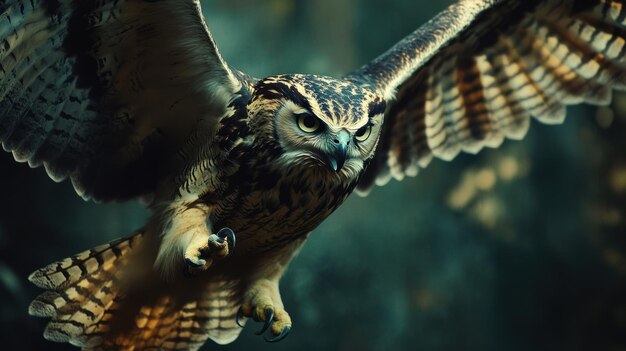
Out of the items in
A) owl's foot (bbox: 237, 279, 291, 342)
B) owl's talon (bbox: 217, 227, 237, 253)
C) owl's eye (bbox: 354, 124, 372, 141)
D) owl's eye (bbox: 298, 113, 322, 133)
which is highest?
owl's eye (bbox: 298, 113, 322, 133)

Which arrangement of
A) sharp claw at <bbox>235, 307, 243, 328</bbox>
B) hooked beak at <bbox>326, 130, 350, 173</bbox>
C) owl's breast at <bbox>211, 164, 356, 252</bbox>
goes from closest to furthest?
1. hooked beak at <bbox>326, 130, 350, 173</bbox>
2. owl's breast at <bbox>211, 164, 356, 252</bbox>
3. sharp claw at <bbox>235, 307, 243, 328</bbox>

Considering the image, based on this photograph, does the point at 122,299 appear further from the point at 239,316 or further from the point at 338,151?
the point at 338,151

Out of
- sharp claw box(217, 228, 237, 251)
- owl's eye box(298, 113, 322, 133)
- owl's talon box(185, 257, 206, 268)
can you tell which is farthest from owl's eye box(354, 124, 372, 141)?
owl's talon box(185, 257, 206, 268)

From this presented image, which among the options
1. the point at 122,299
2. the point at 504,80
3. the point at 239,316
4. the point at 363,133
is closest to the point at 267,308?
the point at 239,316

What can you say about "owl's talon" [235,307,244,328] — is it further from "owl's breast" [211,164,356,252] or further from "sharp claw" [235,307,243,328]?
"owl's breast" [211,164,356,252]

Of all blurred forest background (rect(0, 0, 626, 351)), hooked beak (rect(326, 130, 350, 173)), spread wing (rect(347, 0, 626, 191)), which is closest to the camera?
hooked beak (rect(326, 130, 350, 173))

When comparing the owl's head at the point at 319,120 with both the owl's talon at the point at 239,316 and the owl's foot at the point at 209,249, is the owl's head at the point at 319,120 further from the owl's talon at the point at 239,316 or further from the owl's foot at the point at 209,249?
the owl's talon at the point at 239,316

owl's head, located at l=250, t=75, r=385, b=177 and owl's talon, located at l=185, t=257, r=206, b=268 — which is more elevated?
owl's head, located at l=250, t=75, r=385, b=177

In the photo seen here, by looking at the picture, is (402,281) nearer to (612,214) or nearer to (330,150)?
(612,214)
